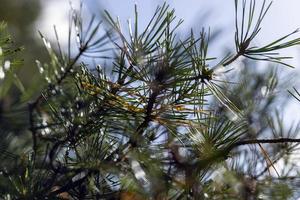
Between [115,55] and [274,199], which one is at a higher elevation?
[115,55]

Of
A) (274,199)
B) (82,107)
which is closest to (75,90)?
(82,107)

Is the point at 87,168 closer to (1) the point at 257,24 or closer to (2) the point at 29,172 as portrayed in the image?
(2) the point at 29,172

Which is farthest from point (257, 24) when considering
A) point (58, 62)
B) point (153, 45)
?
point (58, 62)

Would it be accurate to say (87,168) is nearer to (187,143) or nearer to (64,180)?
(64,180)

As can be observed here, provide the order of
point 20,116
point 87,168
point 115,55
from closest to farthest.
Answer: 1. point 20,116
2. point 87,168
3. point 115,55

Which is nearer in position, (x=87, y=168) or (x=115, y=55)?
(x=87, y=168)

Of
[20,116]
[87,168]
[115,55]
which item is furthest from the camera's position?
[115,55]
